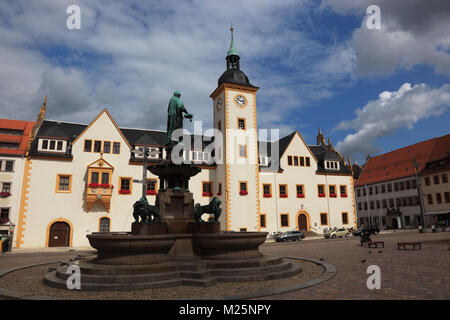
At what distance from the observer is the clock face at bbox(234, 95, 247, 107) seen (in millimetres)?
40612

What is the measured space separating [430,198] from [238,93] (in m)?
39.0

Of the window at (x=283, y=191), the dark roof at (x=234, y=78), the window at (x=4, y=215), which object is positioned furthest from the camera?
the window at (x=283, y=191)

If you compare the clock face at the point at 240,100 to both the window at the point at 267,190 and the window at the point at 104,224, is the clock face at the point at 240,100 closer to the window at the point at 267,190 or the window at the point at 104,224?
the window at the point at 267,190

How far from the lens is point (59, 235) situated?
3219 cm

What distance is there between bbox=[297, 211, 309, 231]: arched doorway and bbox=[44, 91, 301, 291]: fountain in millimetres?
31474

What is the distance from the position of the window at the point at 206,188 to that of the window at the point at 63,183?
15.4 m

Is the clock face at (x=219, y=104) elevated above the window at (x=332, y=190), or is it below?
above

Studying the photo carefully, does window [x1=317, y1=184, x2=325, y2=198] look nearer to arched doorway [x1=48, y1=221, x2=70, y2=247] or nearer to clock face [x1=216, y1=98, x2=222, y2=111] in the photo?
clock face [x1=216, y1=98, x2=222, y2=111]

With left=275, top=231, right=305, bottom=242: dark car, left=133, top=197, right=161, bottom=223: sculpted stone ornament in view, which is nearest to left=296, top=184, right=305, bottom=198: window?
left=275, top=231, right=305, bottom=242: dark car

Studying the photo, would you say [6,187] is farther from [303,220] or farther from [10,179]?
[303,220]

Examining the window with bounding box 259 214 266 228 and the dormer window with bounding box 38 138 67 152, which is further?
the window with bounding box 259 214 266 228

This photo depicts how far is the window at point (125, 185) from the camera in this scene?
35125 millimetres

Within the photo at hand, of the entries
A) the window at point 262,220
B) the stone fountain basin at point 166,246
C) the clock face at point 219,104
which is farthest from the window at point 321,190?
the stone fountain basin at point 166,246

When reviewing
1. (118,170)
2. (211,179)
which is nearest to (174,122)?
(118,170)
